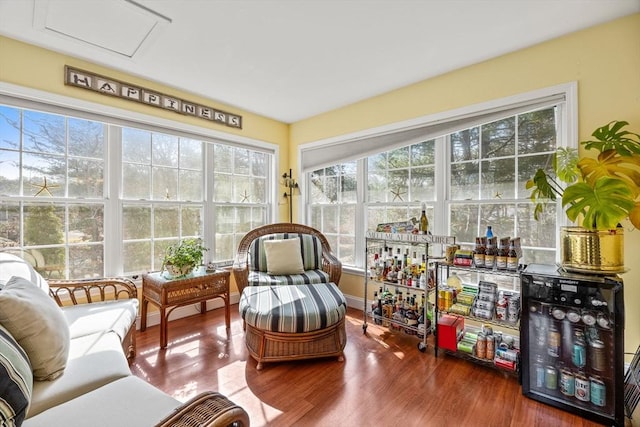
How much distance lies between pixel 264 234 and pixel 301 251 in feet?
1.61

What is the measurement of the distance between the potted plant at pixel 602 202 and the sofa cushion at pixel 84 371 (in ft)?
8.41

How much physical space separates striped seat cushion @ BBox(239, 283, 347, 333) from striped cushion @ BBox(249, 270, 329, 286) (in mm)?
224

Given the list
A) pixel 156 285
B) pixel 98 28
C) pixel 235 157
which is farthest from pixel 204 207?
pixel 98 28

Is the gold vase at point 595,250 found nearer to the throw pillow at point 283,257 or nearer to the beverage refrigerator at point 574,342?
the beverage refrigerator at point 574,342

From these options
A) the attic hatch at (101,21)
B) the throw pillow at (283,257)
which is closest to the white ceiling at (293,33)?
the attic hatch at (101,21)

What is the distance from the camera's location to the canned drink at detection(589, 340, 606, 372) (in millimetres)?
1653

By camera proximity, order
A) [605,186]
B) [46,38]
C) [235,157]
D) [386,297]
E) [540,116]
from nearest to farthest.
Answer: [605,186]
[46,38]
[540,116]
[386,297]
[235,157]

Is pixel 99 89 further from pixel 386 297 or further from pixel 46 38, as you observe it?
pixel 386 297

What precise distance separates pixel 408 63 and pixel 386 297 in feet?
7.12

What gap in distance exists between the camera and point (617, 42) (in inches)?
75.5

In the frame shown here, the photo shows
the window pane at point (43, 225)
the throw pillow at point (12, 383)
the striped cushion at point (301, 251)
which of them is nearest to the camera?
the throw pillow at point (12, 383)

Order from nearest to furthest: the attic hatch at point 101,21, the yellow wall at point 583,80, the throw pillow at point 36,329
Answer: the throw pillow at point 36,329, the attic hatch at point 101,21, the yellow wall at point 583,80

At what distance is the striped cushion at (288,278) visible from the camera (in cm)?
269

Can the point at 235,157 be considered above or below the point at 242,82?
below
